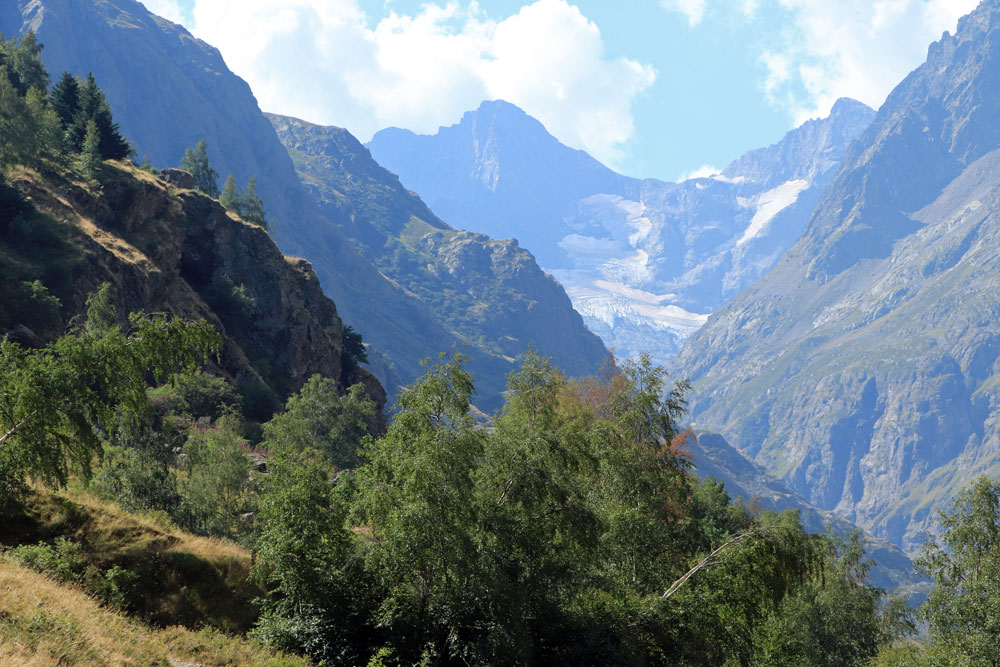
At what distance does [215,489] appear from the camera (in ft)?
123

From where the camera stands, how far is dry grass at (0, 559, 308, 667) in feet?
53.5

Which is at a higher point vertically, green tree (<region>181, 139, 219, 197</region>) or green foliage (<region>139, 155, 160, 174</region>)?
green tree (<region>181, 139, 219, 197</region>)

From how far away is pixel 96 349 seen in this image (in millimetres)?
22062

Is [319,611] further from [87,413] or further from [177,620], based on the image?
[87,413]

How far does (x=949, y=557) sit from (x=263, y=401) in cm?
6478

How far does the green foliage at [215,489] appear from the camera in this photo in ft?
116

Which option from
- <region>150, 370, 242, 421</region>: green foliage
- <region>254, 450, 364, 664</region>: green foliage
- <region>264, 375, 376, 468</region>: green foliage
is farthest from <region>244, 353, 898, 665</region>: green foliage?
<region>150, 370, 242, 421</region>: green foliage

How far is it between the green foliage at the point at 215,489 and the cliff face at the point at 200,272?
27648 millimetres

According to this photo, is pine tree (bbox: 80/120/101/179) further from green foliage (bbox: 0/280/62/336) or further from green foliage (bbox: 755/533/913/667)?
green foliage (bbox: 755/533/913/667)

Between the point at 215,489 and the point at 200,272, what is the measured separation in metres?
58.6

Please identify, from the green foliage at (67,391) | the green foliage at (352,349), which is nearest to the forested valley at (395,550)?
the green foliage at (67,391)

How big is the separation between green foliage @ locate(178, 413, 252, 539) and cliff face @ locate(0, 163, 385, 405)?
90.7 ft

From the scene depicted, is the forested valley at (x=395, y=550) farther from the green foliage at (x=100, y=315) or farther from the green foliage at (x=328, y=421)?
the green foliage at (x=328, y=421)

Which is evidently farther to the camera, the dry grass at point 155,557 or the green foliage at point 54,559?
the dry grass at point 155,557
